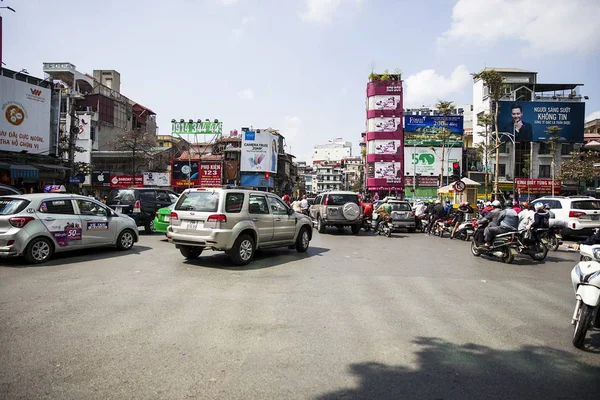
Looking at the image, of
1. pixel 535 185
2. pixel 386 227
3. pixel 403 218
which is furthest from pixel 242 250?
pixel 535 185

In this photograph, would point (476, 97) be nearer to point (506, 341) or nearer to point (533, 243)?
point (533, 243)

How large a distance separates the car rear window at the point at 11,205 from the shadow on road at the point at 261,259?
3.83 m

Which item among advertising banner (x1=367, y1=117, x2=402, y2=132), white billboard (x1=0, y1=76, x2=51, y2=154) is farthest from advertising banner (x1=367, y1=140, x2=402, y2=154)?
white billboard (x1=0, y1=76, x2=51, y2=154)

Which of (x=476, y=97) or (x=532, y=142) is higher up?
(x=476, y=97)

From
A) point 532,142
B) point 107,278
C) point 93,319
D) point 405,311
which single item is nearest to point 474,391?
point 405,311

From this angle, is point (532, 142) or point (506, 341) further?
point (532, 142)

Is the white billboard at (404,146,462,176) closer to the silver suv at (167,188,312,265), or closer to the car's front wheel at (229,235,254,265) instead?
the silver suv at (167,188,312,265)

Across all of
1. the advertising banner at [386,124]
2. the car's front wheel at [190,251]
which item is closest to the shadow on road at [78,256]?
the car's front wheel at [190,251]

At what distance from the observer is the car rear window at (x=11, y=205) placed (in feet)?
28.0

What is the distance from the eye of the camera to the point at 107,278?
7.48 meters

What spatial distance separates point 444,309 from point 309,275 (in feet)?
10.1

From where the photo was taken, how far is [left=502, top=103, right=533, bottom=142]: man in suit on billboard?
52.1m

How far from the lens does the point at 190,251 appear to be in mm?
9719

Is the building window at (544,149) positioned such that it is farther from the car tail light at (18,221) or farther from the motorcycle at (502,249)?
the car tail light at (18,221)
